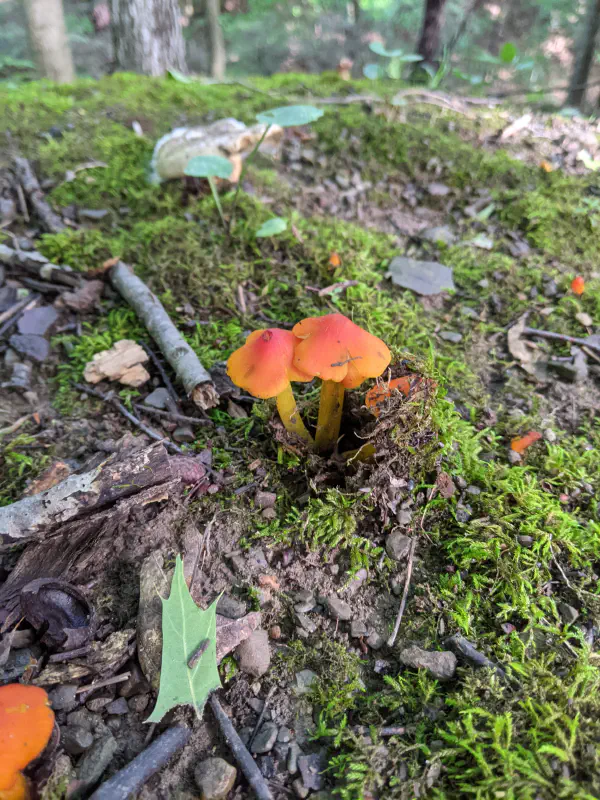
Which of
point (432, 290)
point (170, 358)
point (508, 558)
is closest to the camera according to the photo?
point (508, 558)

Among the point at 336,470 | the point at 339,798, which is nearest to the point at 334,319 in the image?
the point at 336,470

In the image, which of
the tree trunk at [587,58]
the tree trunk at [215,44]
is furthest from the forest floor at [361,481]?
the tree trunk at [215,44]

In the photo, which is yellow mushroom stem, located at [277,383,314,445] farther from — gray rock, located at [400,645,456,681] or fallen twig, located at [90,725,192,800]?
fallen twig, located at [90,725,192,800]

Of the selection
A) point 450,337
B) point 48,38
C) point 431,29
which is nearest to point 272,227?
point 450,337

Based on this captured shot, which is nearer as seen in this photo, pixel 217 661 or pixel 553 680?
pixel 553 680

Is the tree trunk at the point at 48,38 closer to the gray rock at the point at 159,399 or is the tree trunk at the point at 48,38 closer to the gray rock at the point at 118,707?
the gray rock at the point at 159,399

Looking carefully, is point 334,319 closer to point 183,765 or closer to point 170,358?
point 170,358

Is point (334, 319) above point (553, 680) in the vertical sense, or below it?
above
